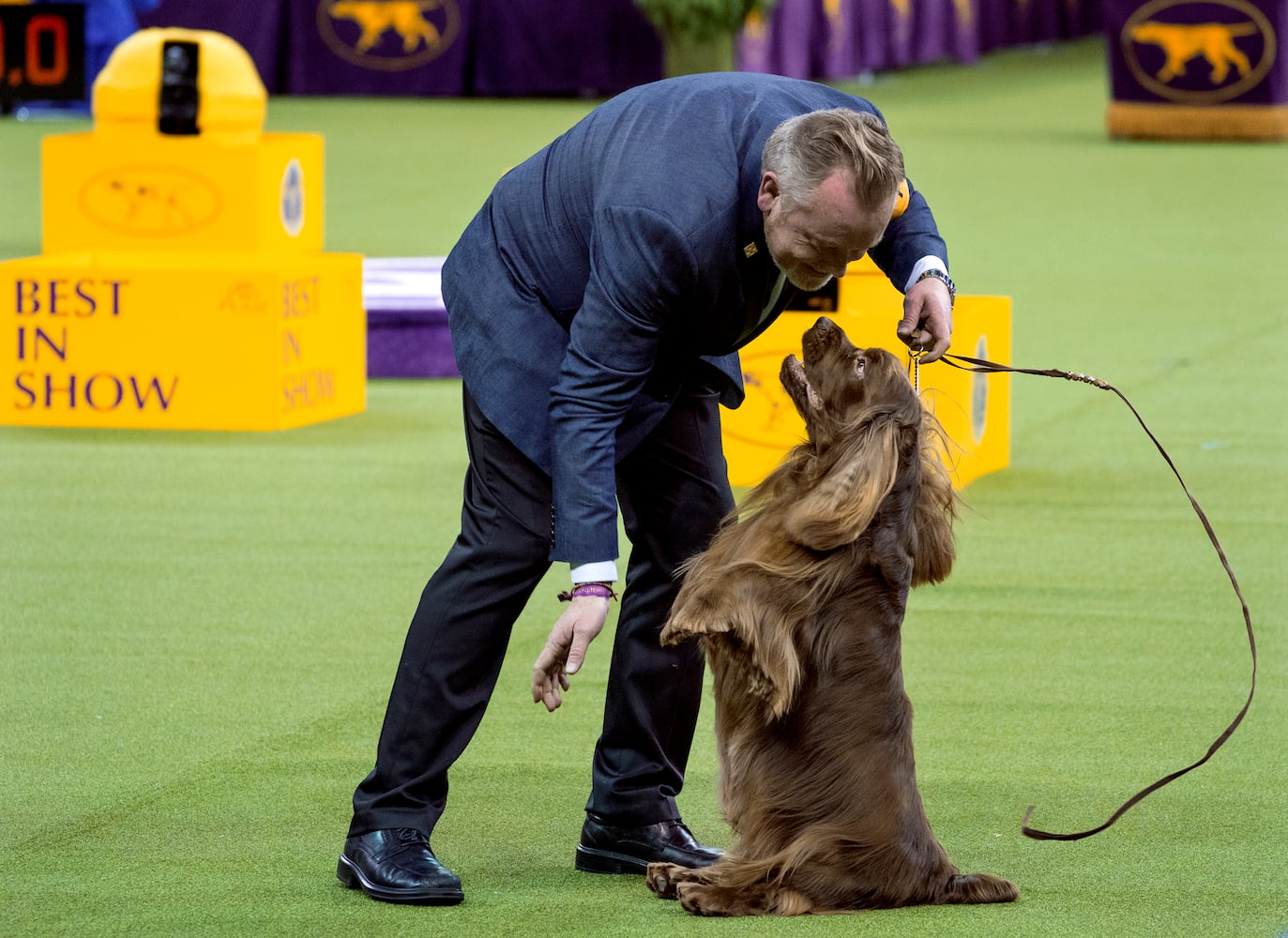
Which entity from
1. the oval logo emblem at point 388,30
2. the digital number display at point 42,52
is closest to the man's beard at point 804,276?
the digital number display at point 42,52

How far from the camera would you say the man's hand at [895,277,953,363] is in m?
2.96

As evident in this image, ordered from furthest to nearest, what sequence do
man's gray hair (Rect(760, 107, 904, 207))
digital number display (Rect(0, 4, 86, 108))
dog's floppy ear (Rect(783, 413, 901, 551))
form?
digital number display (Rect(0, 4, 86, 108)), dog's floppy ear (Rect(783, 413, 901, 551)), man's gray hair (Rect(760, 107, 904, 207))

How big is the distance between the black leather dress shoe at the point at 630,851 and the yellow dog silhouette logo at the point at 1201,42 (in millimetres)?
13943

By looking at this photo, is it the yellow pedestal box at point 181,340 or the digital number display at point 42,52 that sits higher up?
the digital number display at point 42,52

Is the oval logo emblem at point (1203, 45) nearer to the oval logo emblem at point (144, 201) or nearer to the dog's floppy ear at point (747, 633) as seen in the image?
the oval logo emblem at point (144, 201)

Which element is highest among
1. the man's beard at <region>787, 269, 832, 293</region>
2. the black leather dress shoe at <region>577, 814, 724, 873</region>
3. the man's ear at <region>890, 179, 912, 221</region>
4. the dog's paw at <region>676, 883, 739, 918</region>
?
the man's ear at <region>890, 179, 912, 221</region>

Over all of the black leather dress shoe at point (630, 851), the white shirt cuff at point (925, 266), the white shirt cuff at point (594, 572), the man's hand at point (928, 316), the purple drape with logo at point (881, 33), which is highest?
the white shirt cuff at point (925, 266)

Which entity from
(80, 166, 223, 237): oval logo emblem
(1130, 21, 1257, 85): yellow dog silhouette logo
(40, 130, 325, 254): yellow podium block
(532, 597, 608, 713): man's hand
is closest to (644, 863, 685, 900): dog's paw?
(532, 597, 608, 713): man's hand

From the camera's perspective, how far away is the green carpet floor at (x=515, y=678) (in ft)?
10.2

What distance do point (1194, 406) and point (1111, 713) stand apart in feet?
11.4

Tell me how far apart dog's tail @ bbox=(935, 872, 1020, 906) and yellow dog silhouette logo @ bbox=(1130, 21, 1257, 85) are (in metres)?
14.0

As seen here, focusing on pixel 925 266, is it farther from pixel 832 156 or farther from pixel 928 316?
pixel 832 156

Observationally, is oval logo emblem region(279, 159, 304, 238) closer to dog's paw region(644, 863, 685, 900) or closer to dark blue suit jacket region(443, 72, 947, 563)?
dark blue suit jacket region(443, 72, 947, 563)

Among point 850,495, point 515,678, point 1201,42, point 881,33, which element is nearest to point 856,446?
point 850,495
